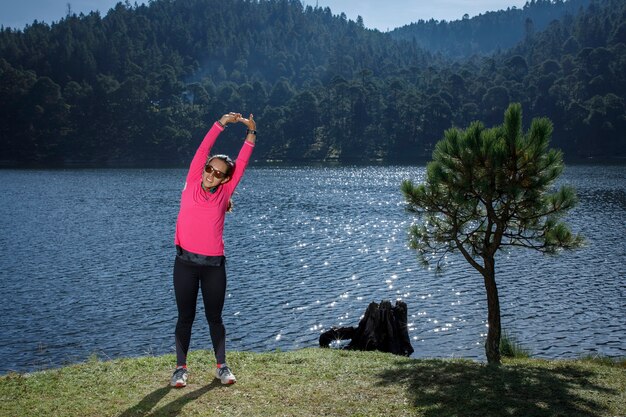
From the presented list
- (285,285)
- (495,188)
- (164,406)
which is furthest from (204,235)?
(285,285)

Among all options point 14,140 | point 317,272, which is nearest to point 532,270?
point 317,272

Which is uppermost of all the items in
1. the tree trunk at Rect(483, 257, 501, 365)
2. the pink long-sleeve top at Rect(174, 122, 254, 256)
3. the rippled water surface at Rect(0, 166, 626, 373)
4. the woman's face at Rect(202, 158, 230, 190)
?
the woman's face at Rect(202, 158, 230, 190)

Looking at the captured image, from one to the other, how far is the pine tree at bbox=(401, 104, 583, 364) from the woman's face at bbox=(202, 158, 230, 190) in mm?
5710

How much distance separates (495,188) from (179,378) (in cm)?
718

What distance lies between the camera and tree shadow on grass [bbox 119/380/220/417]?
24.8 ft

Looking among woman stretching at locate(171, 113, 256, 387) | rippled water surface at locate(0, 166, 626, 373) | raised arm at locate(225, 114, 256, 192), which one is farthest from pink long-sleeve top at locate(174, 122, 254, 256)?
rippled water surface at locate(0, 166, 626, 373)

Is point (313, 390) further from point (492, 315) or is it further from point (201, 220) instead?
point (492, 315)

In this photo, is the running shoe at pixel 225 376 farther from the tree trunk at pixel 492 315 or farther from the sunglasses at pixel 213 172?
the tree trunk at pixel 492 315

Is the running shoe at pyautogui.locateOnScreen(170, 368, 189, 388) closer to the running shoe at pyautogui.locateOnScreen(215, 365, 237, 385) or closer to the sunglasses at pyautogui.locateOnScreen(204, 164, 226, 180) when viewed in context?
the running shoe at pyautogui.locateOnScreen(215, 365, 237, 385)

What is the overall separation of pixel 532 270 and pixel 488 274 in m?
24.0

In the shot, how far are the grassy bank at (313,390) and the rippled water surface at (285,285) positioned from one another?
1061 centimetres

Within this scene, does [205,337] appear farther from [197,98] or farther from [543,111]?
[197,98]

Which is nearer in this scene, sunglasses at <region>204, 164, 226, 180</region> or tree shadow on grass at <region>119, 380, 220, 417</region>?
tree shadow on grass at <region>119, 380, 220, 417</region>

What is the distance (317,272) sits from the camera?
35969mm
